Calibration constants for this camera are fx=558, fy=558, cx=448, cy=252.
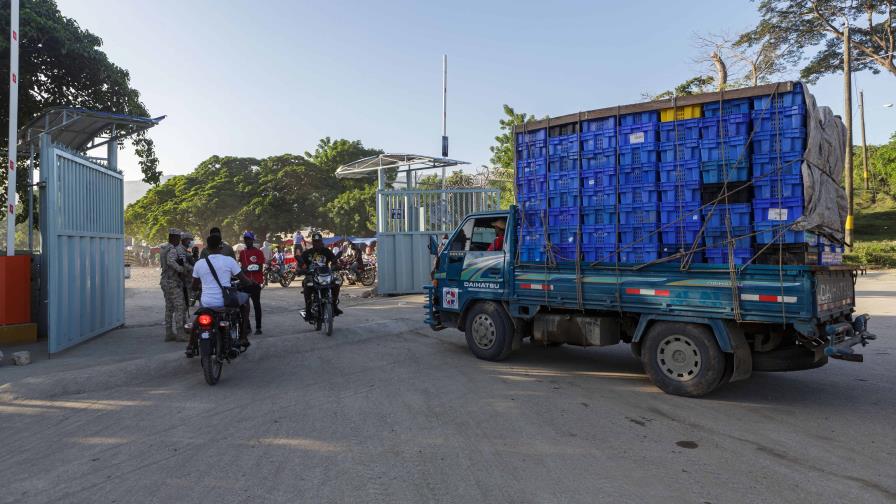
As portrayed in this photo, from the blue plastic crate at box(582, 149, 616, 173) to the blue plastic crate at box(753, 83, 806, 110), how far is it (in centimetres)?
140

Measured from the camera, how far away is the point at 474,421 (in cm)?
468

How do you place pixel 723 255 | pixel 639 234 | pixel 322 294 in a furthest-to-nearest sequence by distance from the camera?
pixel 322 294, pixel 639 234, pixel 723 255

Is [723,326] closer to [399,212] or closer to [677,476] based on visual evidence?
[677,476]

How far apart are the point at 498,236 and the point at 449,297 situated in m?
1.17

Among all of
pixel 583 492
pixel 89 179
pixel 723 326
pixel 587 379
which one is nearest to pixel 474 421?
pixel 583 492

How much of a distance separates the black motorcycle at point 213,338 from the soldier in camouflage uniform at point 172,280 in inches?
82.3

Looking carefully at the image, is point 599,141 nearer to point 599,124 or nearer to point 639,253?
point 599,124

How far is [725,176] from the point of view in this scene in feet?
17.4

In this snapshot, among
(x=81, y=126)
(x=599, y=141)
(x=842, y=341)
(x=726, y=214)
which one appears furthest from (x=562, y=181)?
(x=81, y=126)

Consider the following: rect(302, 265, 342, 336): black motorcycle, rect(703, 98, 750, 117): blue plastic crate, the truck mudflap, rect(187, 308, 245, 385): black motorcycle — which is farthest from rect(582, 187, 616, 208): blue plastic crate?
rect(302, 265, 342, 336): black motorcycle

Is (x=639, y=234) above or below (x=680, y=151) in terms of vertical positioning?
below

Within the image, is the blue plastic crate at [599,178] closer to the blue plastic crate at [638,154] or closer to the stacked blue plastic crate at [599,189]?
the stacked blue plastic crate at [599,189]

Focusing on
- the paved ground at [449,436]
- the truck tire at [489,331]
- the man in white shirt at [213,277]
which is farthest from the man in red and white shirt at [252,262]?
the truck tire at [489,331]

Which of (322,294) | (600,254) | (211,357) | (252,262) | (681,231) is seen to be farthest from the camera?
(322,294)
